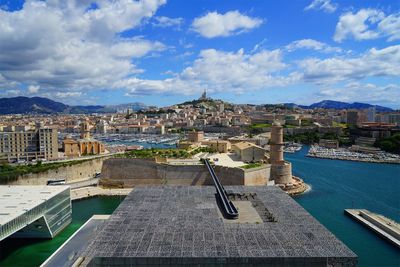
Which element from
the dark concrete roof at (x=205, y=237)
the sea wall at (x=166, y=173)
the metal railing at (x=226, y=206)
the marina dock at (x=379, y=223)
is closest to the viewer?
the dark concrete roof at (x=205, y=237)

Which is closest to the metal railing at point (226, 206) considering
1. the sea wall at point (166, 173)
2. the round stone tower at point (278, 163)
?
the sea wall at point (166, 173)

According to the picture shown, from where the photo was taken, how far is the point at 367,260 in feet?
27.1

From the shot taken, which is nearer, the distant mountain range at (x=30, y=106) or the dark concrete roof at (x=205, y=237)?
the dark concrete roof at (x=205, y=237)

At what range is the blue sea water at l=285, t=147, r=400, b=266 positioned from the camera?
9.01 m

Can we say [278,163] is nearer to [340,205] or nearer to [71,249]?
[340,205]

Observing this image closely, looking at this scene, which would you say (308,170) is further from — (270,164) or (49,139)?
(49,139)

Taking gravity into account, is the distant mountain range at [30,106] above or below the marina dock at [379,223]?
above

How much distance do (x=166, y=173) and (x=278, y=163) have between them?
4632 millimetres

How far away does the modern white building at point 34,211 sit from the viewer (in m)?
7.89

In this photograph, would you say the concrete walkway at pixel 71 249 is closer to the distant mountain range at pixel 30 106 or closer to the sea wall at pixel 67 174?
the sea wall at pixel 67 174

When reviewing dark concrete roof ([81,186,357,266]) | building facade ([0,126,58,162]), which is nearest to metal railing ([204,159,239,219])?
dark concrete roof ([81,186,357,266])

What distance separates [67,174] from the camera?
16.3m

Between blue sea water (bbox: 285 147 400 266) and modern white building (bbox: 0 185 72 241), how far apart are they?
741 cm

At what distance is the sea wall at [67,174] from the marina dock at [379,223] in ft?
37.4
